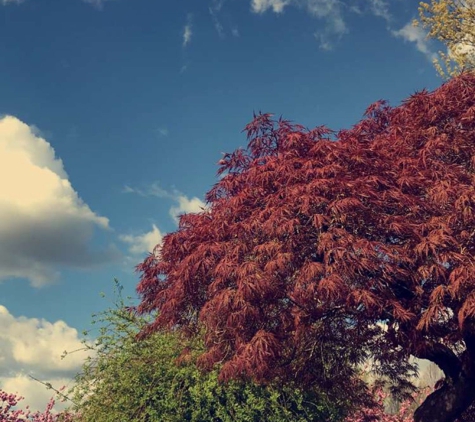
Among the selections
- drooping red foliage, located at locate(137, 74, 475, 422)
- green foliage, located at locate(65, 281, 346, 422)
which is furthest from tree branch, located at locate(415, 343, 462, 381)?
green foliage, located at locate(65, 281, 346, 422)

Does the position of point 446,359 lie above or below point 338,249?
below

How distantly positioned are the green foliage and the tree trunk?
7.04ft

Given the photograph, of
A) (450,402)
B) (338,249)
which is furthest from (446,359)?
(338,249)

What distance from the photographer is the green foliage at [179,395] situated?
11.8 metres

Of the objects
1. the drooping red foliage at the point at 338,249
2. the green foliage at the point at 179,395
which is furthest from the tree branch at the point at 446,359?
the green foliage at the point at 179,395

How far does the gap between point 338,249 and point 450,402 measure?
5.10 m

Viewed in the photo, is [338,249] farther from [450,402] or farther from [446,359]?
[450,402]

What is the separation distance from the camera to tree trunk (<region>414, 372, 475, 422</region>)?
1109cm

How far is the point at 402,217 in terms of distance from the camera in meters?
8.73

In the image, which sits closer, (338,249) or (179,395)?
(338,249)

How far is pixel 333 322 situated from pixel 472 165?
3536 mm

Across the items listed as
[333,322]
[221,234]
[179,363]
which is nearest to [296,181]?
[221,234]

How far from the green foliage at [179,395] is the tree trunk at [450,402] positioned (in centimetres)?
215

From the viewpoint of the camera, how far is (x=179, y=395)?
11.8 m
